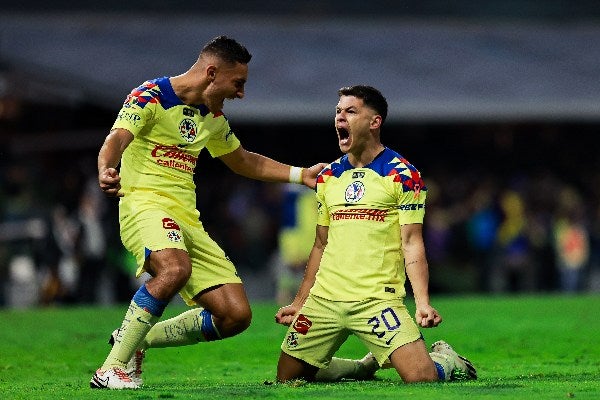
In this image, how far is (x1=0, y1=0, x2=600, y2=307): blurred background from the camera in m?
23.2

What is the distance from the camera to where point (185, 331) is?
378 inches

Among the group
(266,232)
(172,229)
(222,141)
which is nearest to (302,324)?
(172,229)

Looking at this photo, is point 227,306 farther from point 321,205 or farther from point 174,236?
point 321,205

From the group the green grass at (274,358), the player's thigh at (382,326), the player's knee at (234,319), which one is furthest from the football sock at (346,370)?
the player's knee at (234,319)

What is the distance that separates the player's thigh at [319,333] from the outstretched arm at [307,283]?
0.52 ft

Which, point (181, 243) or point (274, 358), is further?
point (274, 358)

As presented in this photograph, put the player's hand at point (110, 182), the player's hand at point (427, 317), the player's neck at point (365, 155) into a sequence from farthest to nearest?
the player's neck at point (365, 155) → the player's hand at point (427, 317) → the player's hand at point (110, 182)

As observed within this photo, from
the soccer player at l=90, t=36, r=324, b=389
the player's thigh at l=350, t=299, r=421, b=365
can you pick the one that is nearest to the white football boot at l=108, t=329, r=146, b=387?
the soccer player at l=90, t=36, r=324, b=389

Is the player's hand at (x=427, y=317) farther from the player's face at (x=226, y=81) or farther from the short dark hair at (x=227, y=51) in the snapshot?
the short dark hair at (x=227, y=51)

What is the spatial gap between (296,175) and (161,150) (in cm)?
116

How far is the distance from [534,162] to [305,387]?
61.3 feet

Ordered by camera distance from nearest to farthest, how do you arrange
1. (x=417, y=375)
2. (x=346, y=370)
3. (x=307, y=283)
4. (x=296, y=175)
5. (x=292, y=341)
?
1. (x=417, y=375)
2. (x=292, y=341)
3. (x=307, y=283)
4. (x=346, y=370)
5. (x=296, y=175)

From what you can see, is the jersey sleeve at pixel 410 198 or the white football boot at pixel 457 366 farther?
the white football boot at pixel 457 366

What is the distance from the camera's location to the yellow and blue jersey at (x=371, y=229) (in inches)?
358
